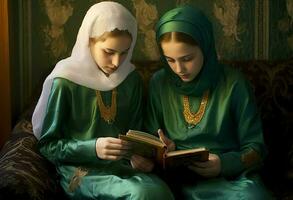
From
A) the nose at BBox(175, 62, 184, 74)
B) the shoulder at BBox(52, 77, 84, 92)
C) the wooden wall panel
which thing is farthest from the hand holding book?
the wooden wall panel

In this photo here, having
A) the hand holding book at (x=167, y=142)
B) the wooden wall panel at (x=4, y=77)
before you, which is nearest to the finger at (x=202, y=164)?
the hand holding book at (x=167, y=142)

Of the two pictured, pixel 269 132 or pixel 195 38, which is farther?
pixel 269 132

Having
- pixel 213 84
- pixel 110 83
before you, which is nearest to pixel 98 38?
pixel 110 83

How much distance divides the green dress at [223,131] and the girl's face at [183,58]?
0.13 meters

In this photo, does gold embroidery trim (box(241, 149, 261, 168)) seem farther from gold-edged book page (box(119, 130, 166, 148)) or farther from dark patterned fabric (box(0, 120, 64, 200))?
dark patterned fabric (box(0, 120, 64, 200))

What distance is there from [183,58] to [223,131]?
31 cm

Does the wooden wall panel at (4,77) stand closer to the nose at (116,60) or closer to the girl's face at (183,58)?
the nose at (116,60)

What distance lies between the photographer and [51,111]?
6.38 ft

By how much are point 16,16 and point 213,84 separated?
1081 mm

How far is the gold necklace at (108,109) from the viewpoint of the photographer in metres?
1.95

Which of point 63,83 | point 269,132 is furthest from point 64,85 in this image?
point 269,132

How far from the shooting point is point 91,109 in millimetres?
1951

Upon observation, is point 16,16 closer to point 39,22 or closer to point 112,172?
point 39,22

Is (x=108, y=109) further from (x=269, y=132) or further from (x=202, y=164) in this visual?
(x=269, y=132)
